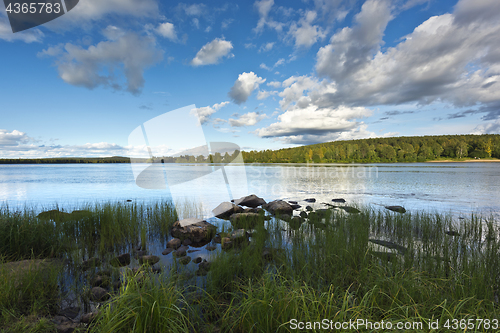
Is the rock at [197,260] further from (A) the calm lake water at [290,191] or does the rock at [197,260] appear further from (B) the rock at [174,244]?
(A) the calm lake water at [290,191]

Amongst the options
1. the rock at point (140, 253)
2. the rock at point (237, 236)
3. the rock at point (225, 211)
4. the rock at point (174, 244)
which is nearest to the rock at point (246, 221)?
the rock at point (237, 236)

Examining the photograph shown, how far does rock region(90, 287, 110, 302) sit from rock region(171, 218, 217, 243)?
371 cm

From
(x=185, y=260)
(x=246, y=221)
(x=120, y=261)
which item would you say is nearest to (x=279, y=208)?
(x=246, y=221)

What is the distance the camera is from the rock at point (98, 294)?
4172mm

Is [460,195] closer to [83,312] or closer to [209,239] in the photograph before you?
[209,239]

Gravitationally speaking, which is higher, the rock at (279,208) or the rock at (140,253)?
the rock at (140,253)

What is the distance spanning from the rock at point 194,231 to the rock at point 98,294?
371 centimetres

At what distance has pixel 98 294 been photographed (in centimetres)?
421

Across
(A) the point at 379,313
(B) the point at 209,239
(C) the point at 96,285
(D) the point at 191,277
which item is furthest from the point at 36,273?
(A) the point at 379,313

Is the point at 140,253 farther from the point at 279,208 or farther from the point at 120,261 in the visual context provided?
the point at 279,208

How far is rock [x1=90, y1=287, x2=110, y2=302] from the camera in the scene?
417cm

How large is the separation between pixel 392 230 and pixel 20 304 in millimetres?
11482

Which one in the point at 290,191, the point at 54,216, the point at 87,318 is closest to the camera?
the point at 87,318

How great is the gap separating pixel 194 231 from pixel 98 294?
393cm
